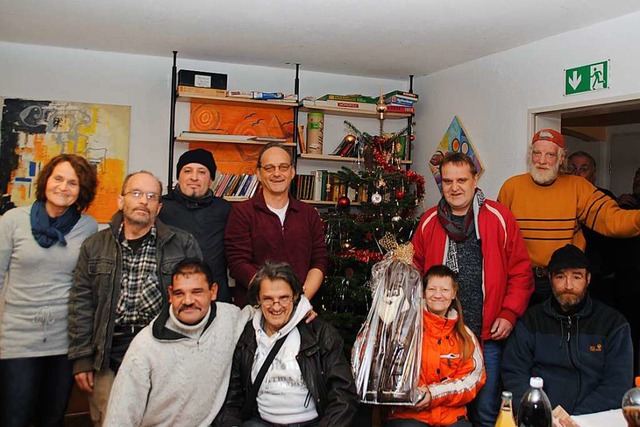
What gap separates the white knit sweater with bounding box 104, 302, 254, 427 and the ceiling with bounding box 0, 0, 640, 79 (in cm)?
196

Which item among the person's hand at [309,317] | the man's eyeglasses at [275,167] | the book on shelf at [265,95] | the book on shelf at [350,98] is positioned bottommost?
the person's hand at [309,317]

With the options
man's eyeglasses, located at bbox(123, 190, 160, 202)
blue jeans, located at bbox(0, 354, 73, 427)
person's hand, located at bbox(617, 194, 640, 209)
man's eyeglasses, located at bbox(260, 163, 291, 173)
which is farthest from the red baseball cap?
blue jeans, located at bbox(0, 354, 73, 427)

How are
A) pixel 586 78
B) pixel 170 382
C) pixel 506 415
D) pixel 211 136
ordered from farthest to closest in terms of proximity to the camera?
pixel 211 136 < pixel 586 78 < pixel 170 382 < pixel 506 415

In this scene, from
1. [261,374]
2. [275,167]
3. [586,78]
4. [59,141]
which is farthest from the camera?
[59,141]

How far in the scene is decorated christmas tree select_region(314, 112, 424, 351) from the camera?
3.68 meters

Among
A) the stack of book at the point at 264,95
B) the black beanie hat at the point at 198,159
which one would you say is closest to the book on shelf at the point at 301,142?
the stack of book at the point at 264,95

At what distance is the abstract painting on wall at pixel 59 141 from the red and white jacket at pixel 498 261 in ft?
9.16

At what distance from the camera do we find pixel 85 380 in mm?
2295

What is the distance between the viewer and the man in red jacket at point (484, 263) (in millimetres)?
2613

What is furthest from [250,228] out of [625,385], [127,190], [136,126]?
[136,126]

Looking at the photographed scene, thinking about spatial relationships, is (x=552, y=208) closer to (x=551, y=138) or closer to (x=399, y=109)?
(x=551, y=138)

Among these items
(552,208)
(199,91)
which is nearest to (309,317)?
(552,208)

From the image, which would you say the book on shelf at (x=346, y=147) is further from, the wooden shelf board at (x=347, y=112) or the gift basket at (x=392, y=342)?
the gift basket at (x=392, y=342)

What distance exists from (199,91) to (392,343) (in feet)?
9.16
